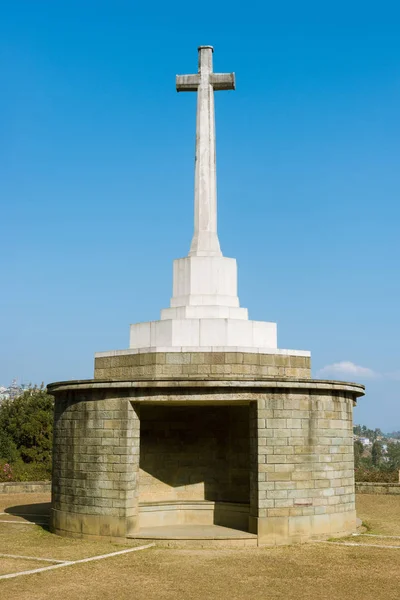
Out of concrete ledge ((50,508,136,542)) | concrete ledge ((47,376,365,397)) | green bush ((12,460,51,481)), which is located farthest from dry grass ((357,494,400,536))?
green bush ((12,460,51,481))

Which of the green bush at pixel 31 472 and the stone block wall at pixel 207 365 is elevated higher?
the stone block wall at pixel 207 365

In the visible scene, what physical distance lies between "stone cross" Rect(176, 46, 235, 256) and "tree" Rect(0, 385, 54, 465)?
70.5ft

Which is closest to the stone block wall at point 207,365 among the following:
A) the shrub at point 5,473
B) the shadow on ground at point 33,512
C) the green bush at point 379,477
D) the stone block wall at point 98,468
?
the stone block wall at point 98,468

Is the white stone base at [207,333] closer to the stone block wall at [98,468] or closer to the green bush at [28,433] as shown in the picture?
the stone block wall at [98,468]

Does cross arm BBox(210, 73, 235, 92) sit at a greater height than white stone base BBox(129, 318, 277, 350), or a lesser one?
greater

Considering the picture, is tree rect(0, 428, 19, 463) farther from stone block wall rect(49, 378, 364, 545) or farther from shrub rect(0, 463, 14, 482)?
stone block wall rect(49, 378, 364, 545)

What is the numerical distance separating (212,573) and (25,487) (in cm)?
1669

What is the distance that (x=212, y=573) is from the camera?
1239 centimetres

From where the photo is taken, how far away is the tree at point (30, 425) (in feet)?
123

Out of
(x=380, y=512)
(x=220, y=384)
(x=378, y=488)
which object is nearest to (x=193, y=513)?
(x=220, y=384)

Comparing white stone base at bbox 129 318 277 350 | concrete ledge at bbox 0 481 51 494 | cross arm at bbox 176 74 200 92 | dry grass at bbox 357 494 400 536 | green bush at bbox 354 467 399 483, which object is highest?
cross arm at bbox 176 74 200 92

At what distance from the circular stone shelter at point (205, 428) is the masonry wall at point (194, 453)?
3cm

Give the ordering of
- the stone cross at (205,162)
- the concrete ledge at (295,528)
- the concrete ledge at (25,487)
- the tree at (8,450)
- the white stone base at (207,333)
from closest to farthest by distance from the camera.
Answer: the concrete ledge at (295,528), the white stone base at (207,333), the stone cross at (205,162), the concrete ledge at (25,487), the tree at (8,450)

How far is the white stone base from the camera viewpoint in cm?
1689
